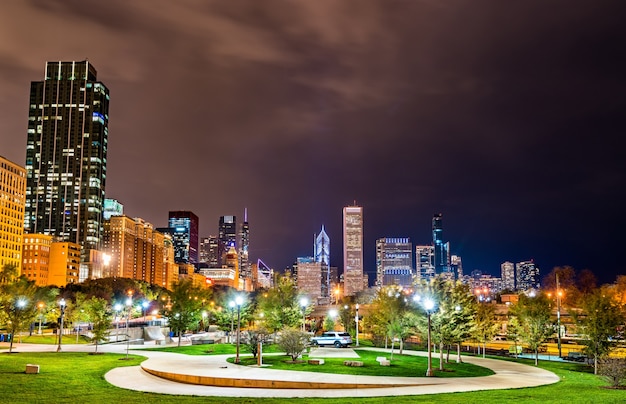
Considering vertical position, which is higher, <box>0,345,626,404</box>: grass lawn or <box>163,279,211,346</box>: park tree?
<box>163,279,211,346</box>: park tree

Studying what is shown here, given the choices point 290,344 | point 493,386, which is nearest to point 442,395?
point 493,386

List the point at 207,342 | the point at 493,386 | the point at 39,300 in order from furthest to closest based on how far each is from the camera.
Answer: the point at 39,300 → the point at 207,342 → the point at 493,386

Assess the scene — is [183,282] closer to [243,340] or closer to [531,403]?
[243,340]

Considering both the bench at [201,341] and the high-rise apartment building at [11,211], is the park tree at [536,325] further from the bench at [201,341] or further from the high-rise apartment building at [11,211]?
the high-rise apartment building at [11,211]

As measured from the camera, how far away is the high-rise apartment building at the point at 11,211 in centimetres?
18150

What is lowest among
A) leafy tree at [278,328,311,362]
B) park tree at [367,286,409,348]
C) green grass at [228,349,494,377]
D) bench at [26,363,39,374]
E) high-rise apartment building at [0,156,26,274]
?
green grass at [228,349,494,377]

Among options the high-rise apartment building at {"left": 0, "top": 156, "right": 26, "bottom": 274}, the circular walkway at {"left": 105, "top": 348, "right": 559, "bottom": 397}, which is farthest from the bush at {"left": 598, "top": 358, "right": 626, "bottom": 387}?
the high-rise apartment building at {"left": 0, "top": 156, "right": 26, "bottom": 274}

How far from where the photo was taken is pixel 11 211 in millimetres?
186625

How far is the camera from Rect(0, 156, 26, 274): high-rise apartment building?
595 feet

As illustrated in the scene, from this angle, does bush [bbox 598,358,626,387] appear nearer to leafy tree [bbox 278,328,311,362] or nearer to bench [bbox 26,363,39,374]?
leafy tree [bbox 278,328,311,362]

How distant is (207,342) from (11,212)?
160 m

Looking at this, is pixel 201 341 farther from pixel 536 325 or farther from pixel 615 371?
pixel 615 371

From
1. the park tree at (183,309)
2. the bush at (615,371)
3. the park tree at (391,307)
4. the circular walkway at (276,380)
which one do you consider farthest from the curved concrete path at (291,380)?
the park tree at (183,309)

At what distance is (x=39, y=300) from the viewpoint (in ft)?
251
